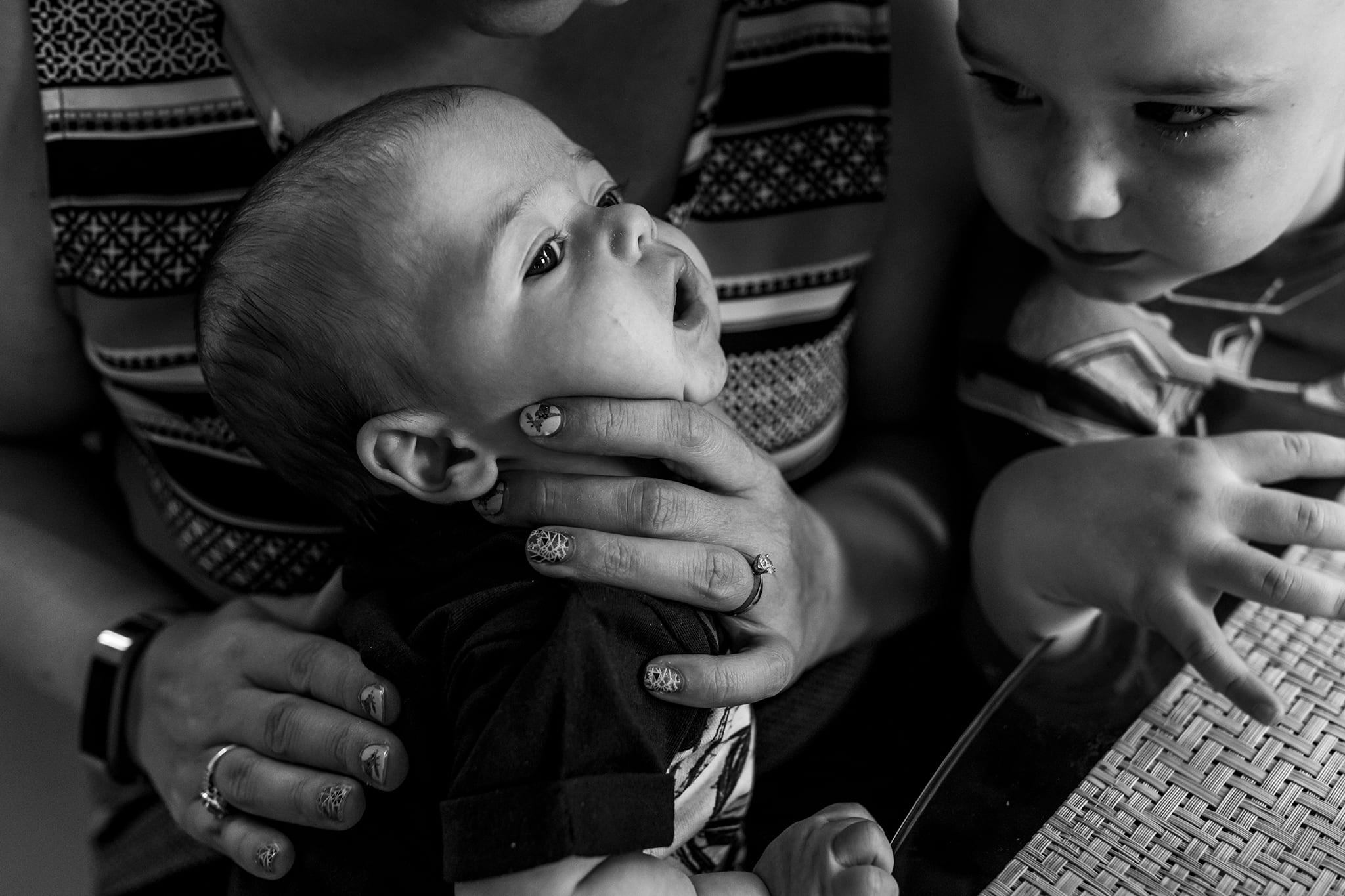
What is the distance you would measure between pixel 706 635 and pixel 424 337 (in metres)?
0.30

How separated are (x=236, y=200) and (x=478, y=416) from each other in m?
0.36

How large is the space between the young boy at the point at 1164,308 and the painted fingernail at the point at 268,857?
2.13 ft

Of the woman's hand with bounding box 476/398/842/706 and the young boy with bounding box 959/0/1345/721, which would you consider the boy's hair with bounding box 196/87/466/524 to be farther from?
the young boy with bounding box 959/0/1345/721

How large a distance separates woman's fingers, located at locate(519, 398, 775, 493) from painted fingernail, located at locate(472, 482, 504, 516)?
0.06m

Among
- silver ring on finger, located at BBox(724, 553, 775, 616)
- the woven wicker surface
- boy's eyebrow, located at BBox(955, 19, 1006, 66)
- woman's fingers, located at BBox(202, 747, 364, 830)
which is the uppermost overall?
boy's eyebrow, located at BBox(955, 19, 1006, 66)

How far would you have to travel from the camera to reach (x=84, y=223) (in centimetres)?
101

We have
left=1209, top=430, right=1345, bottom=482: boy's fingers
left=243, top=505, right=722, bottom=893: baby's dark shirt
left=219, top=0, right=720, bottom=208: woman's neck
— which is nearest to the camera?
left=243, top=505, right=722, bottom=893: baby's dark shirt

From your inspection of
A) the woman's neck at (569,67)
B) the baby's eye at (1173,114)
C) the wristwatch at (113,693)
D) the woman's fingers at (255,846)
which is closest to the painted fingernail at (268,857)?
the woman's fingers at (255,846)

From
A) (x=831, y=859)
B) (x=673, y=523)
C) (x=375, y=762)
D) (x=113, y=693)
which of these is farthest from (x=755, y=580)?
(x=113, y=693)

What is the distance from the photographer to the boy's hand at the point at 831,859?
745mm

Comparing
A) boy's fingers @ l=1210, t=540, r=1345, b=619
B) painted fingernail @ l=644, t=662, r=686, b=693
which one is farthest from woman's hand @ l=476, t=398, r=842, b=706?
boy's fingers @ l=1210, t=540, r=1345, b=619

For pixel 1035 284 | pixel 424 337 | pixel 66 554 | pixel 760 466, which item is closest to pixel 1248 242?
pixel 1035 284

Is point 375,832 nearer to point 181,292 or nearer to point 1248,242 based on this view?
point 181,292

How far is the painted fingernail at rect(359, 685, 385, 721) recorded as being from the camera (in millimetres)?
841
